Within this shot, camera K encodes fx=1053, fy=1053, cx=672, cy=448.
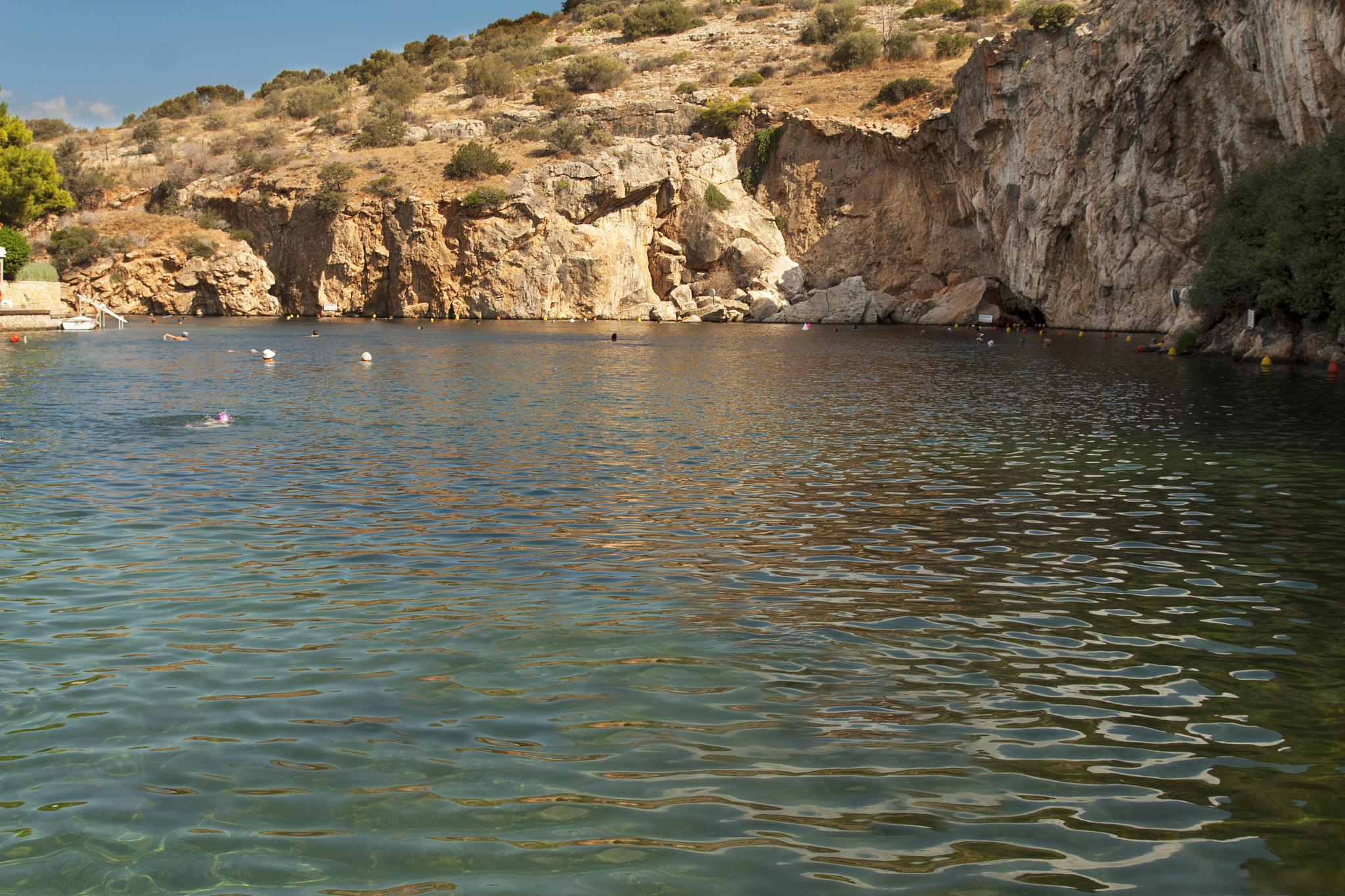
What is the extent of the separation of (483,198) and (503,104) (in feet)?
75.0

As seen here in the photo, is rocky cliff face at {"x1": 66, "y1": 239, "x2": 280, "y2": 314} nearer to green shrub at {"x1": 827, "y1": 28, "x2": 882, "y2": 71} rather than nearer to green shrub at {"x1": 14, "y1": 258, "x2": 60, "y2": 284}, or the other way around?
green shrub at {"x1": 14, "y1": 258, "x2": 60, "y2": 284}

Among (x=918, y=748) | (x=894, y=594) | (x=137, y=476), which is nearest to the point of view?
(x=918, y=748)

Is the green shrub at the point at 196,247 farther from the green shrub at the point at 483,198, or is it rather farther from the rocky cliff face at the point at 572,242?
the green shrub at the point at 483,198

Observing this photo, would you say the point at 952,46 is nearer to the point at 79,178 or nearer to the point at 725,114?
the point at 725,114

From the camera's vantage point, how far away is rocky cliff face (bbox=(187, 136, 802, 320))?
7419 centimetres

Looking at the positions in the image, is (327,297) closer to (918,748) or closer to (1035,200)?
(1035,200)

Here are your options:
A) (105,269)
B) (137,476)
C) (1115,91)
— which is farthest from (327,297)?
(137,476)

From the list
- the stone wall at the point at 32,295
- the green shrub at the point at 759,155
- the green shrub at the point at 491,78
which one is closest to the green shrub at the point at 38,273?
the stone wall at the point at 32,295

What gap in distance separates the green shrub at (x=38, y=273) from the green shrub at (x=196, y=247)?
15888mm

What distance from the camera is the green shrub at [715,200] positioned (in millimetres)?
75250

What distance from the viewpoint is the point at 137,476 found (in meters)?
14.2

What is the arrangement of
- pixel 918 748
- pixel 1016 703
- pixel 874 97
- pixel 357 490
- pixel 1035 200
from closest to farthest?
1. pixel 918 748
2. pixel 1016 703
3. pixel 357 490
4. pixel 1035 200
5. pixel 874 97

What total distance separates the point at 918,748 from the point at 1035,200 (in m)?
56.3

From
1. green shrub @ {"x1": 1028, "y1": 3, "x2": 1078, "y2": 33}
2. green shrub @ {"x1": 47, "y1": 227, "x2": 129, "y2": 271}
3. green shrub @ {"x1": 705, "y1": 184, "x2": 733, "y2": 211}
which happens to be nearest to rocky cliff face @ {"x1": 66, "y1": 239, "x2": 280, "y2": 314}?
green shrub @ {"x1": 47, "y1": 227, "x2": 129, "y2": 271}
